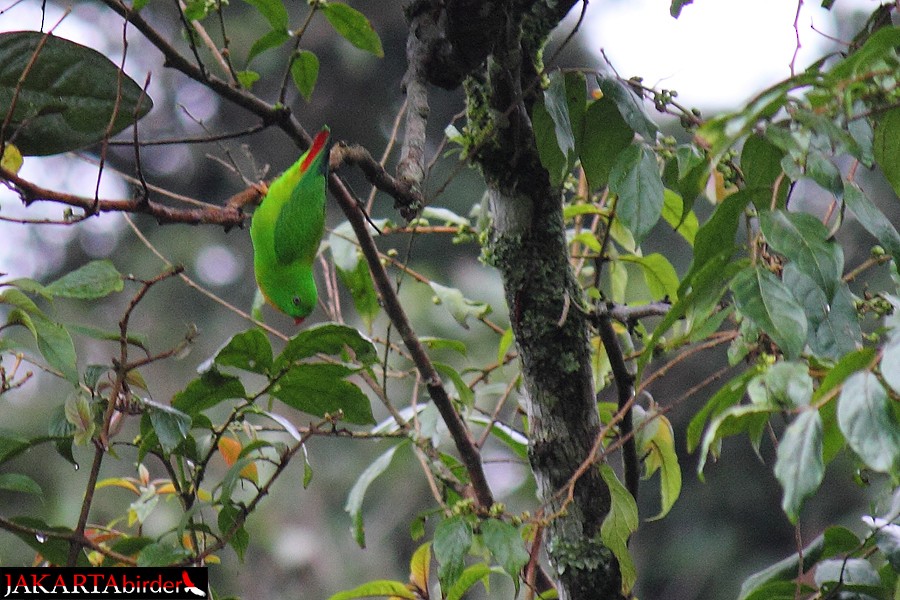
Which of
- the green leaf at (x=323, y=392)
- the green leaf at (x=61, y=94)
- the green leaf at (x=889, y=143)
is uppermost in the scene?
the green leaf at (x=61, y=94)

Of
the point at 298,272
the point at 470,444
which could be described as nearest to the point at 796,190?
the point at 470,444

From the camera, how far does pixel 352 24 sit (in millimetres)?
1550

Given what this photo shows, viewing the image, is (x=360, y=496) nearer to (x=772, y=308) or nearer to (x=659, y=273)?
(x=659, y=273)

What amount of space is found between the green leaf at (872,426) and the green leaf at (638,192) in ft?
1.34

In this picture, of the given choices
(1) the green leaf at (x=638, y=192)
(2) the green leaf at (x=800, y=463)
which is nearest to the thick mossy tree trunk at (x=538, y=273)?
(1) the green leaf at (x=638, y=192)

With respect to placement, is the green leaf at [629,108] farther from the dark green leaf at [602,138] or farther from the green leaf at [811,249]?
the green leaf at [811,249]

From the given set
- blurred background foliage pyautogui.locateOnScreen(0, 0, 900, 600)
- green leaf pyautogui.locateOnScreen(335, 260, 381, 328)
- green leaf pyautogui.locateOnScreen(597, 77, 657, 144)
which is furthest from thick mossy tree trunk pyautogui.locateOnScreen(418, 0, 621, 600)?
blurred background foliage pyautogui.locateOnScreen(0, 0, 900, 600)

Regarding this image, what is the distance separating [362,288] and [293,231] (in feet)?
1.14

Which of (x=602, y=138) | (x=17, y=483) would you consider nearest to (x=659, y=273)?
(x=602, y=138)

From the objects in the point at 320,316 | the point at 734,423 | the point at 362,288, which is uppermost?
the point at 320,316

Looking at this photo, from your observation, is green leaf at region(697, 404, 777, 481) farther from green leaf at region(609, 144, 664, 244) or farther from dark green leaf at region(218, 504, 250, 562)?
dark green leaf at region(218, 504, 250, 562)

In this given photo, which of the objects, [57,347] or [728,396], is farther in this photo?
[57,347]

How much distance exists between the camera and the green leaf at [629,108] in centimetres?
119

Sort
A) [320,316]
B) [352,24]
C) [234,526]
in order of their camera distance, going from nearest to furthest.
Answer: [234,526] < [352,24] < [320,316]
